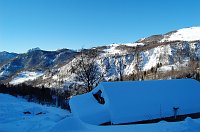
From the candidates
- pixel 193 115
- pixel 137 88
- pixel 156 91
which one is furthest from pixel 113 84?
pixel 193 115

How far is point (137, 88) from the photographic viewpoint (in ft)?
93.2

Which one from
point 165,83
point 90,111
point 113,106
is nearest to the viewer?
point 113,106

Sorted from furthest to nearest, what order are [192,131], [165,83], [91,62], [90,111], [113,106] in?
[91,62]
[165,83]
[90,111]
[113,106]
[192,131]

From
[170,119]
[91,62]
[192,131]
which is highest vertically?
[91,62]

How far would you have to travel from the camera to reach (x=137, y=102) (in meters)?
26.8

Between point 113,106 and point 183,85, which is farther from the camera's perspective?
point 183,85

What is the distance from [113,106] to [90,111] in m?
2.77

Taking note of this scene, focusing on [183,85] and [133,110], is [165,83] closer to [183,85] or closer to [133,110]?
[183,85]

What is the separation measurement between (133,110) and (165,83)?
18.9 ft

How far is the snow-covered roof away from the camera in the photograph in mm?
25578

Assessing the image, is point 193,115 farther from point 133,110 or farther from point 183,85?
point 133,110

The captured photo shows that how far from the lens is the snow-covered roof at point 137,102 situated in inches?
1007

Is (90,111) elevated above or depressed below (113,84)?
below

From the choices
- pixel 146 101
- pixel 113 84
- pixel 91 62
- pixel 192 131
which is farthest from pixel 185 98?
pixel 91 62
